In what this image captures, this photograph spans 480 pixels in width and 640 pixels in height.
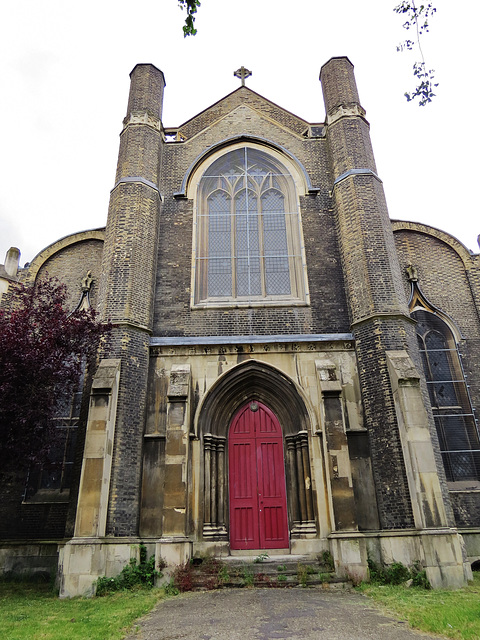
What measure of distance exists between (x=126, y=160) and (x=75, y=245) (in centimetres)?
321

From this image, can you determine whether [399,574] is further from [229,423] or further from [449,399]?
[449,399]

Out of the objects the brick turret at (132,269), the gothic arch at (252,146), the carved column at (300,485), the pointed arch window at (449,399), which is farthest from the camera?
the gothic arch at (252,146)

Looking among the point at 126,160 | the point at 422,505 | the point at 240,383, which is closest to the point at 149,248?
the point at 126,160

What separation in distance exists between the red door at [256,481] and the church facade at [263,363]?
4 cm

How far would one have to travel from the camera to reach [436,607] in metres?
6.73

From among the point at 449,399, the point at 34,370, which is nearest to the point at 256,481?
the point at 34,370

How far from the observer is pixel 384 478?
979cm

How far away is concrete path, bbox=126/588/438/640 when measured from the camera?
18.2 ft

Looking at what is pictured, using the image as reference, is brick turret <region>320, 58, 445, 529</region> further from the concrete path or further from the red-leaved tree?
the red-leaved tree

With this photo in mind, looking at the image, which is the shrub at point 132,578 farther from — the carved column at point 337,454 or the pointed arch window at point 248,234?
the pointed arch window at point 248,234

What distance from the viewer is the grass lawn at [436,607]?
5.60 m

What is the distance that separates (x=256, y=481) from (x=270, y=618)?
4.47 meters

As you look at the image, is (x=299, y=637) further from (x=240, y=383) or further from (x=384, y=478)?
(x=240, y=383)

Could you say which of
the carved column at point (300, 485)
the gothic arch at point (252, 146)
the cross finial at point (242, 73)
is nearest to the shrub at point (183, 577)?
the carved column at point (300, 485)
